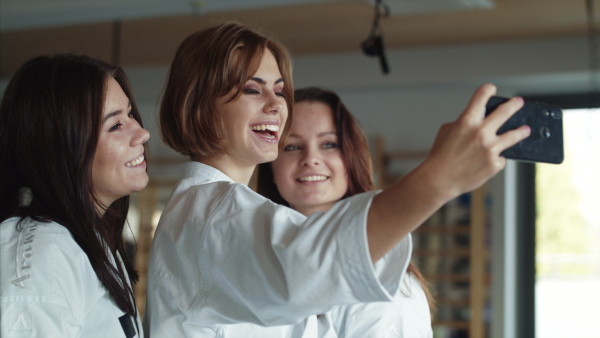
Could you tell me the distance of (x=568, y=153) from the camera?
4980 millimetres

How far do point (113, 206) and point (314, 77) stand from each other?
371cm

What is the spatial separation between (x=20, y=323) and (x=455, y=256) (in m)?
4.35

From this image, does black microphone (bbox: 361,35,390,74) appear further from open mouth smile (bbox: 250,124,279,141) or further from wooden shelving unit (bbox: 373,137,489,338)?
open mouth smile (bbox: 250,124,279,141)

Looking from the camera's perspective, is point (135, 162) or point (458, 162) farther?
point (135, 162)

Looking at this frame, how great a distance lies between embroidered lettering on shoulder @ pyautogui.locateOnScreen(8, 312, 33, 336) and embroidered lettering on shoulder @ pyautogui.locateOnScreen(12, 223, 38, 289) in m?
0.05

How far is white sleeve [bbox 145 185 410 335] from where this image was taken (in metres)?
0.91

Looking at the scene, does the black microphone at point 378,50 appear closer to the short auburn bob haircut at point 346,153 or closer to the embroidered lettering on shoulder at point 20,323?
the short auburn bob haircut at point 346,153

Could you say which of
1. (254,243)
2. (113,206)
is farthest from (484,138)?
(113,206)

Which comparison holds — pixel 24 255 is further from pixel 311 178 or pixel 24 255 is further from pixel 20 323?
pixel 311 178

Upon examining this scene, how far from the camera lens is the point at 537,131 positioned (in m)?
0.90

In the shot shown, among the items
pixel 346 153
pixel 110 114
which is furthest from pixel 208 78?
pixel 346 153

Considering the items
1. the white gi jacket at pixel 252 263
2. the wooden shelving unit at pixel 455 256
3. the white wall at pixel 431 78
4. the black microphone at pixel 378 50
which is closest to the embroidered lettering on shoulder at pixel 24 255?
the white gi jacket at pixel 252 263

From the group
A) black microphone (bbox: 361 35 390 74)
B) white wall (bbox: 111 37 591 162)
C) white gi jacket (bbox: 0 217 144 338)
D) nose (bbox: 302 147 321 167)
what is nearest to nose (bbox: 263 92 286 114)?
white gi jacket (bbox: 0 217 144 338)

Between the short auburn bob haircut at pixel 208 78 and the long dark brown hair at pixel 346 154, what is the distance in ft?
2.17
